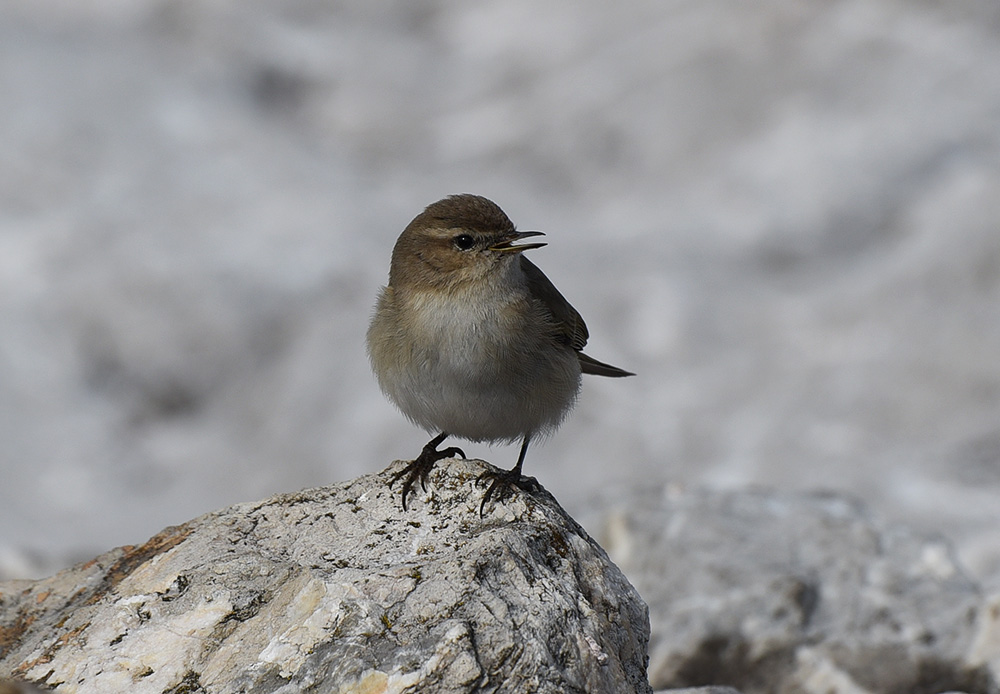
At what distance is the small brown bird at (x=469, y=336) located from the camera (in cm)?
495

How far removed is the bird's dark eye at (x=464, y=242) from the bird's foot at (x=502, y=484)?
115cm

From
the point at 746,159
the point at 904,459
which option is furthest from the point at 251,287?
the point at 904,459

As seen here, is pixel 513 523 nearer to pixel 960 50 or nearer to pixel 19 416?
pixel 19 416

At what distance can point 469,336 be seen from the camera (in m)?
4.93

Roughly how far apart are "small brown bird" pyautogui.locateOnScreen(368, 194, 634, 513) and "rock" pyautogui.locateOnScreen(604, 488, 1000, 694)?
5.36 feet

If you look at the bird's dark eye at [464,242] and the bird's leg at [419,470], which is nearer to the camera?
the bird's leg at [419,470]

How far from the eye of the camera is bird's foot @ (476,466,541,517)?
422 cm

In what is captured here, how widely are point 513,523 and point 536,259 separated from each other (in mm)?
8493

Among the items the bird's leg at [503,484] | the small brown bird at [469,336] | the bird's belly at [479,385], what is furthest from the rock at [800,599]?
the bird's leg at [503,484]

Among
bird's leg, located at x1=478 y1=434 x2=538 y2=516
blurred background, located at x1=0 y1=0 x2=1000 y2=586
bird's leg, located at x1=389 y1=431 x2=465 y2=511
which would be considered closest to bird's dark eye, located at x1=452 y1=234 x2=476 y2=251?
bird's leg, located at x1=389 y1=431 x2=465 y2=511

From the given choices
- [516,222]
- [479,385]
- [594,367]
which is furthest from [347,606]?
[516,222]

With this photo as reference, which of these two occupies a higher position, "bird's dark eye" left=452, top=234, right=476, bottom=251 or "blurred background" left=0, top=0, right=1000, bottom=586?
"blurred background" left=0, top=0, right=1000, bottom=586

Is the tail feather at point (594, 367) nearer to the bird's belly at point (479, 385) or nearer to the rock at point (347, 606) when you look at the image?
the bird's belly at point (479, 385)

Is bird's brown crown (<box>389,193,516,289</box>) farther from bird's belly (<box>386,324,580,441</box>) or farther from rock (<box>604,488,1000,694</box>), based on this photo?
rock (<box>604,488,1000,694</box>)
